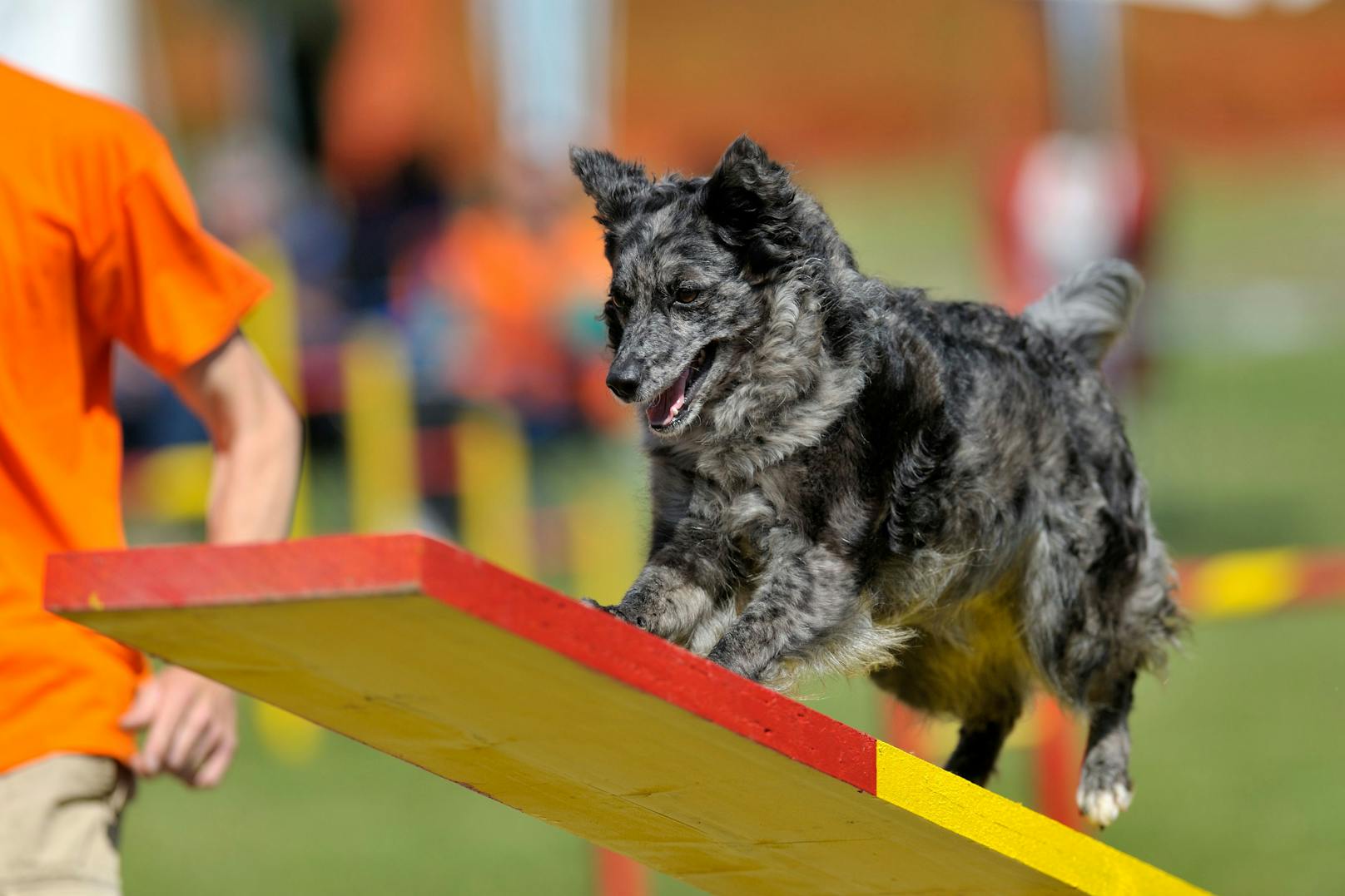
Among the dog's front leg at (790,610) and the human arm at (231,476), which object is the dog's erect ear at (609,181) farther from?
the human arm at (231,476)

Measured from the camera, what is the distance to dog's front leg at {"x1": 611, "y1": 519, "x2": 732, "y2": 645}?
2916mm

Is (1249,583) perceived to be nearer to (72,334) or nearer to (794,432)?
(794,432)

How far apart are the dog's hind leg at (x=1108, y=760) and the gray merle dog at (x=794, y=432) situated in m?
0.43

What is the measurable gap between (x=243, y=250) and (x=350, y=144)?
1191 cm

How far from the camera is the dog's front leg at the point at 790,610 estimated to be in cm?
282

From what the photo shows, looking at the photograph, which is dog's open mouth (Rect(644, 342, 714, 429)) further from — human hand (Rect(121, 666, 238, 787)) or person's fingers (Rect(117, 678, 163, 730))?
person's fingers (Rect(117, 678, 163, 730))

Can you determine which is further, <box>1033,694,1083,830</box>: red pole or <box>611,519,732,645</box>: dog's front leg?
<box>1033,694,1083,830</box>: red pole

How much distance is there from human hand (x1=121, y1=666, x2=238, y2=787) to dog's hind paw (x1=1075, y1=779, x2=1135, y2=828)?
168 cm

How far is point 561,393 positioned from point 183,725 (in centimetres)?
928

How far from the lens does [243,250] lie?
43.5ft

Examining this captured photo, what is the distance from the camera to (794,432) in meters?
2.90

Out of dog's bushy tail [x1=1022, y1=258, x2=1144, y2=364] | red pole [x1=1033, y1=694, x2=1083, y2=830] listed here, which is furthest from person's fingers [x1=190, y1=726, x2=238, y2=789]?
red pole [x1=1033, y1=694, x2=1083, y2=830]

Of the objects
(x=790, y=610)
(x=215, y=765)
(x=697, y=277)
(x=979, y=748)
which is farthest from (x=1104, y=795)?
(x=215, y=765)

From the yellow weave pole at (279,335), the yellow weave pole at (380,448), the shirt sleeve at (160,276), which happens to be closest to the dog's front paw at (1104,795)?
the shirt sleeve at (160,276)
